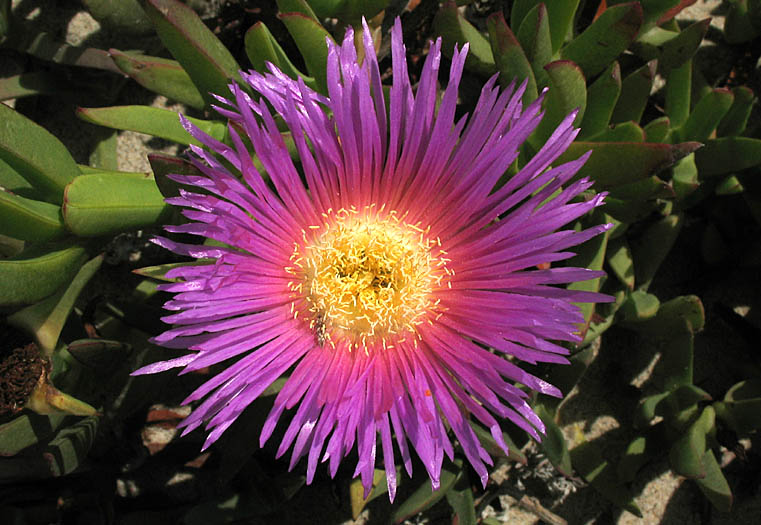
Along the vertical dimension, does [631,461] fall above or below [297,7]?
below

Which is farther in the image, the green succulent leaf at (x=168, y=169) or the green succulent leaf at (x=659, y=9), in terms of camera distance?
the green succulent leaf at (x=659, y=9)

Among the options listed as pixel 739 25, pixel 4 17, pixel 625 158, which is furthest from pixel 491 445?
pixel 4 17

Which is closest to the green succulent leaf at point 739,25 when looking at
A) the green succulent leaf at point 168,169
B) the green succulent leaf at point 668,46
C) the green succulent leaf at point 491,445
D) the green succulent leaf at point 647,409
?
the green succulent leaf at point 668,46

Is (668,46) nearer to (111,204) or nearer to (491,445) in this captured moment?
(491,445)

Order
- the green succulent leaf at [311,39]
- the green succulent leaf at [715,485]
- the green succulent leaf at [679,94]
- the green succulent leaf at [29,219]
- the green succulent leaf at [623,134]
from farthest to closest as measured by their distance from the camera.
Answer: the green succulent leaf at [679,94], the green succulent leaf at [715,485], the green succulent leaf at [623,134], the green succulent leaf at [311,39], the green succulent leaf at [29,219]

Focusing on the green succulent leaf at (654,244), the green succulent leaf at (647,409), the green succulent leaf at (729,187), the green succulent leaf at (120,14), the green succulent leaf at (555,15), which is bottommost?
the green succulent leaf at (647,409)

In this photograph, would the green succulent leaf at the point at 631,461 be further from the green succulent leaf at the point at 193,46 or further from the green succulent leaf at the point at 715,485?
the green succulent leaf at the point at 193,46

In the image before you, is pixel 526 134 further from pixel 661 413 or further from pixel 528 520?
pixel 528 520
